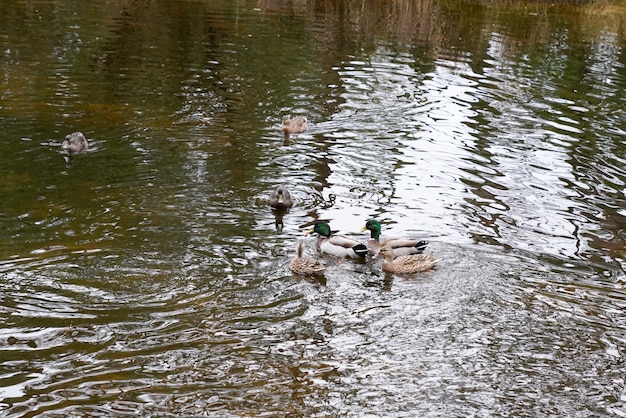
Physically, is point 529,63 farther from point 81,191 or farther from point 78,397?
point 78,397

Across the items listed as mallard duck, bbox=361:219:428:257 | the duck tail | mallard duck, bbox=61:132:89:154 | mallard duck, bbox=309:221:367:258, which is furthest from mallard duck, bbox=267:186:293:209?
mallard duck, bbox=61:132:89:154

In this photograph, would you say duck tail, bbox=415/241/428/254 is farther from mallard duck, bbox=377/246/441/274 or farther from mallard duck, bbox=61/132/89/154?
mallard duck, bbox=61/132/89/154

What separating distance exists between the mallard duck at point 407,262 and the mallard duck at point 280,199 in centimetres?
216

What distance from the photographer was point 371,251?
10.8 m

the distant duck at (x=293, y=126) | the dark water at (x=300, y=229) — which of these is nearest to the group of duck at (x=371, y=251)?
the dark water at (x=300, y=229)

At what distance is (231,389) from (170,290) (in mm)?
2095

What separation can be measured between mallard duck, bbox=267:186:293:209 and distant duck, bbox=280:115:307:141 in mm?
3447

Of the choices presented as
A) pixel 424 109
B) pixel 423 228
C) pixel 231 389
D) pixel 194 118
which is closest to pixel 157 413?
pixel 231 389

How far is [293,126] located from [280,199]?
387cm

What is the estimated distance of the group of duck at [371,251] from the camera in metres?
10.1

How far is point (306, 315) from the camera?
356 inches

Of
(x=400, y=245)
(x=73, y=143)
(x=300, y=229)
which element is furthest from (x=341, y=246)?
(x=73, y=143)

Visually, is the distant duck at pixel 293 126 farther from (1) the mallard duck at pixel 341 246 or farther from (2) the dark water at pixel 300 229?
(1) the mallard duck at pixel 341 246

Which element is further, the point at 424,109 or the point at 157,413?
the point at 424,109
